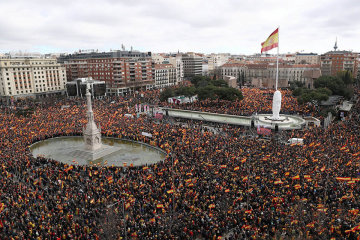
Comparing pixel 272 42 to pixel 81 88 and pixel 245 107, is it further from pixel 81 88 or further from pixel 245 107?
pixel 81 88

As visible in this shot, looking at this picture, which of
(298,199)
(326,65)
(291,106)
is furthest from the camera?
(326,65)

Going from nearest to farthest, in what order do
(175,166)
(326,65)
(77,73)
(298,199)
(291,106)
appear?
(298,199), (175,166), (291,106), (77,73), (326,65)

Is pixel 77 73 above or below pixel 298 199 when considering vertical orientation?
above

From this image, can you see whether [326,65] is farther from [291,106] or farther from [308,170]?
[308,170]

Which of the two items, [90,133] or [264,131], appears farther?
[264,131]

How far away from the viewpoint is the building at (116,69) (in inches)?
3526

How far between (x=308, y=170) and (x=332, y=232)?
27.5ft

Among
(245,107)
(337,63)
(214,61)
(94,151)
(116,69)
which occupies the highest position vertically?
(214,61)

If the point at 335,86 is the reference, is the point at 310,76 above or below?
above

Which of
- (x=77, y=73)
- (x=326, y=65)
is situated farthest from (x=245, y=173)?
(x=326, y=65)

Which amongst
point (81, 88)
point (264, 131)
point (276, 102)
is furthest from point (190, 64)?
point (264, 131)

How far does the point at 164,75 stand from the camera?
114938 mm

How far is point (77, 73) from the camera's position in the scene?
9938cm

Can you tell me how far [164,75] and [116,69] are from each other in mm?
29607
